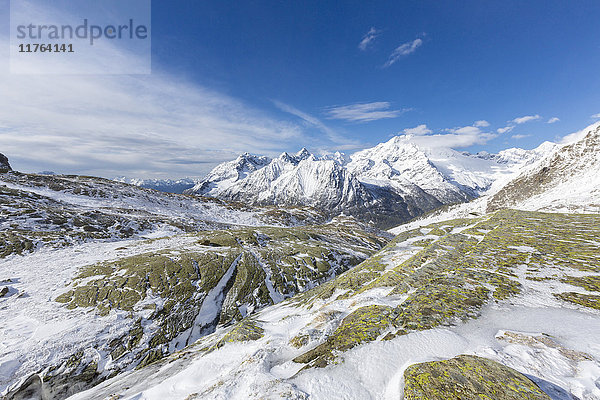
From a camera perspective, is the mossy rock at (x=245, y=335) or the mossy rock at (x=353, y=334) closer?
the mossy rock at (x=353, y=334)

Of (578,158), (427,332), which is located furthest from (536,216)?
(578,158)

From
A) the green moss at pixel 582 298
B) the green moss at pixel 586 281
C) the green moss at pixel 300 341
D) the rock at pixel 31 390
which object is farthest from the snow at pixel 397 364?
the rock at pixel 31 390

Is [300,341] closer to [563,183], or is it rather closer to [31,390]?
[31,390]

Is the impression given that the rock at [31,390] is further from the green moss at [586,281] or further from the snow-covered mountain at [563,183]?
the snow-covered mountain at [563,183]

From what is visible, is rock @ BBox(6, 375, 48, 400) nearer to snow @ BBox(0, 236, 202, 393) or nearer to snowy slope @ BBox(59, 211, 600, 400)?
snow @ BBox(0, 236, 202, 393)

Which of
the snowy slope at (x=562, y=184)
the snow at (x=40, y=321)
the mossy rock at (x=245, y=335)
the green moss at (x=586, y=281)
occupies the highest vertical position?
the snowy slope at (x=562, y=184)

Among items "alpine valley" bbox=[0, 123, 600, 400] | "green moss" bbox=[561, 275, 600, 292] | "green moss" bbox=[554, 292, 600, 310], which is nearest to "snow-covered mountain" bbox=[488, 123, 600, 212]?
"alpine valley" bbox=[0, 123, 600, 400]

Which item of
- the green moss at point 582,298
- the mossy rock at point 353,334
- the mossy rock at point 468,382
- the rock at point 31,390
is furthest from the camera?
the rock at point 31,390

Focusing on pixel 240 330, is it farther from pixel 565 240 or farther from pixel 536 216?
pixel 536 216
